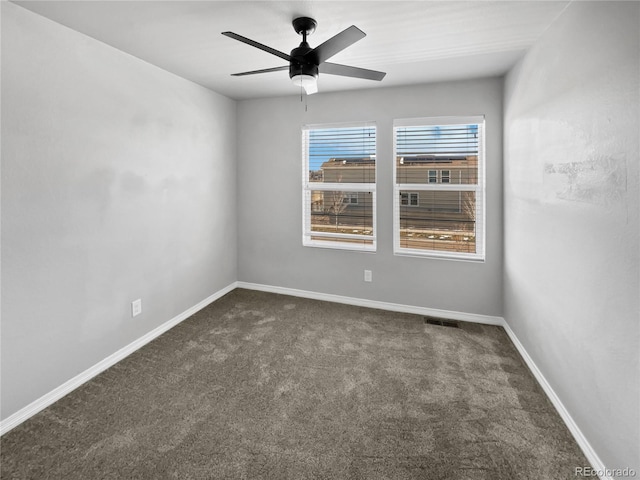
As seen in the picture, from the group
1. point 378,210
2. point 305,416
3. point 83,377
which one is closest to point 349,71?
point 378,210

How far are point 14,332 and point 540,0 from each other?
3661 mm

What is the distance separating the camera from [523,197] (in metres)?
2.60

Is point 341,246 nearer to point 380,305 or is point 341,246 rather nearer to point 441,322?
point 380,305

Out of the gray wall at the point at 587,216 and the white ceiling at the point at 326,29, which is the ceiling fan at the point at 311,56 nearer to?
the white ceiling at the point at 326,29

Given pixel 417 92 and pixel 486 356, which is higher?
pixel 417 92

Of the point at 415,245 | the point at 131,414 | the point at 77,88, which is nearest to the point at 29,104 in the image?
the point at 77,88

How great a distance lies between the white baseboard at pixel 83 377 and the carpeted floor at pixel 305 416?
0.17ft

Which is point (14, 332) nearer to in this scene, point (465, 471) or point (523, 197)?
point (465, 471)

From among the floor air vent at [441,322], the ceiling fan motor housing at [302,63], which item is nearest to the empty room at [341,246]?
the ceiling fan motor housing at [302,63]

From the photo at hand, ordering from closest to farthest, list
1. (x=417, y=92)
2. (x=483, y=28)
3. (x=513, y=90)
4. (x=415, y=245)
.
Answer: (x=483, y=28), (x=513, y=90), (x=417, y=92), (x=415, y=245)

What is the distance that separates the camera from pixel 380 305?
373 centimetres

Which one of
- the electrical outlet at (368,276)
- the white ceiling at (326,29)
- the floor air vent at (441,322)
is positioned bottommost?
the floor air vent at (441,322)

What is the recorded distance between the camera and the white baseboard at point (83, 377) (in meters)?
1.93

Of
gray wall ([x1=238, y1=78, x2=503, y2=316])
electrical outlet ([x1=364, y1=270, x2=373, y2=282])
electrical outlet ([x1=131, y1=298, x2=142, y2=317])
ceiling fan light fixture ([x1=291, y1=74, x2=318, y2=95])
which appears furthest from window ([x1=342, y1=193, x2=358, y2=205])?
electrical outlet ([x1=131, y1=298, x2=142, y2=317])
